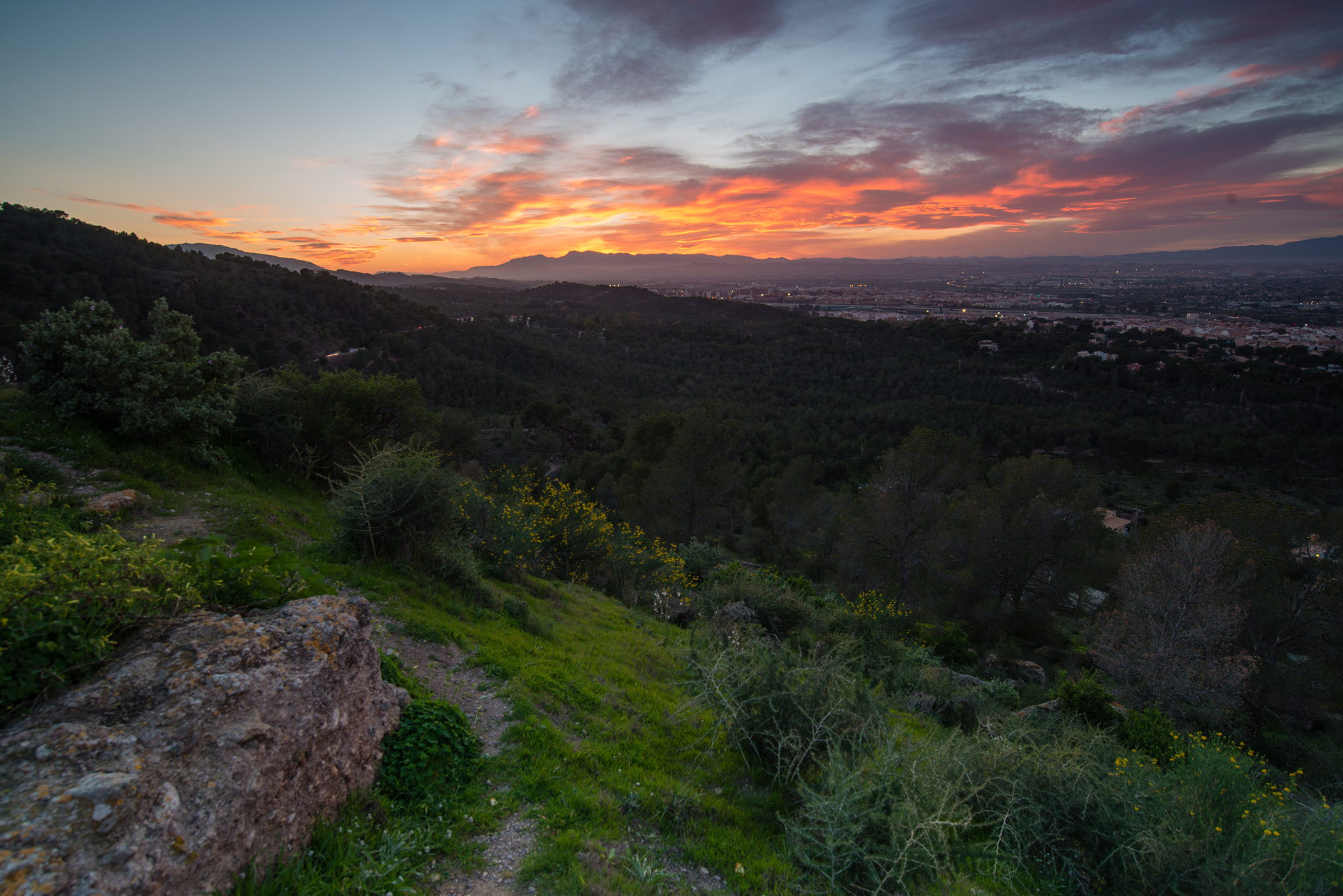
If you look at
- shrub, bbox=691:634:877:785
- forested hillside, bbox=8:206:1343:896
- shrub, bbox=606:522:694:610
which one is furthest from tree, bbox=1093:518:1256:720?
shrub, bbox=691:634:877:785

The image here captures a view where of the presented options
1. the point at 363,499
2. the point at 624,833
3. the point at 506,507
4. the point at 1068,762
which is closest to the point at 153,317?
the point at 363,499

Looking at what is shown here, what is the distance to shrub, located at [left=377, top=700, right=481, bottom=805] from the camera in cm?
394

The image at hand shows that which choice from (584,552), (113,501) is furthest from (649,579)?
(113,501)

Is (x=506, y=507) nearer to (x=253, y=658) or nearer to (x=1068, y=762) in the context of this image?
(x=253, y=658)

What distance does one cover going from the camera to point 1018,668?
50.4 ft

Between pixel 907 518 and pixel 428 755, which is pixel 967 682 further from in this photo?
pixel 428 755

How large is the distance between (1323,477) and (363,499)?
167 feet

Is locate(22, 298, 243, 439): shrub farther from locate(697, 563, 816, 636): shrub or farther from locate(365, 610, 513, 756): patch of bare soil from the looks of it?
locate(697, 563, 816, 636): shrub

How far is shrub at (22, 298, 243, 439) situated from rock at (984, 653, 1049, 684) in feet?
65.4

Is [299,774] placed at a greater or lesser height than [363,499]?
lesser

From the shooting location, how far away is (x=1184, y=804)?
5027 mm

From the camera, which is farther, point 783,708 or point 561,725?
point 561,725

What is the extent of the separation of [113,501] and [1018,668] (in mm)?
20546

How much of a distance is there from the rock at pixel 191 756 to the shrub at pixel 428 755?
0.23 m
